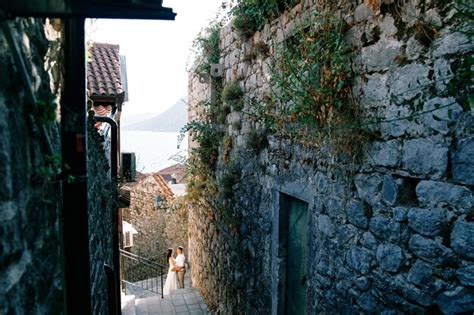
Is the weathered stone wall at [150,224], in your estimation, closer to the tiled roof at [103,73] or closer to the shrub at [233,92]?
the tiled roof at [103,73]

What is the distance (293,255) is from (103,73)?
5153mm

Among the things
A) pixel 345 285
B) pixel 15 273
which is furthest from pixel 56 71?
pixel 345 285

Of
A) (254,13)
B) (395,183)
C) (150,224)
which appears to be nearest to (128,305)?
(254,13)

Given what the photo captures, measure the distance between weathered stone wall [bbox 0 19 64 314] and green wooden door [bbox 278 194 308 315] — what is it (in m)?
2.64

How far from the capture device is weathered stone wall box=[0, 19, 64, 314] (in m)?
1.25

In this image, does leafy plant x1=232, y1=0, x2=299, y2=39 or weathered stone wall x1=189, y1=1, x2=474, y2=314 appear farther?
leafy plant x1=232, y1=0, x2=299, y2=39

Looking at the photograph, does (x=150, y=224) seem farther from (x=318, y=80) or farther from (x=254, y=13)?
(x=318, y=80)

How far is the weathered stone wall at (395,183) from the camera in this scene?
2.09 m

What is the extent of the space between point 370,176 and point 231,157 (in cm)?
326

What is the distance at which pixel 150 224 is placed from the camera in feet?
54.3

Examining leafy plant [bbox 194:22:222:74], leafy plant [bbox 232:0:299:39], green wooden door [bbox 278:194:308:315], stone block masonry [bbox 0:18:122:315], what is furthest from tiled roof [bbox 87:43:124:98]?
stone block masonry [bbox 0:18:122:315]

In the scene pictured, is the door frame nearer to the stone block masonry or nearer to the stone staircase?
the stone block masonry

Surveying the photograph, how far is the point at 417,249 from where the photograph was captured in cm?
238

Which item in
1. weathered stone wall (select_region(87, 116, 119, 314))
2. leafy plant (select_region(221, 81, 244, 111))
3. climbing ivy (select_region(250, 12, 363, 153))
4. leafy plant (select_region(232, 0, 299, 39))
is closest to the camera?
climbing ivy (select_region(250, 12, 363, 153))
